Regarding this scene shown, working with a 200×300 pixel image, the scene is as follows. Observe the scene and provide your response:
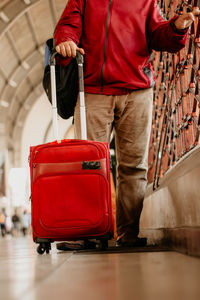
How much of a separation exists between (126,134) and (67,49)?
0.58 metres

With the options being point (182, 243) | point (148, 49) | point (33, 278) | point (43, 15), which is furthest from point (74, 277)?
point (43, 15)

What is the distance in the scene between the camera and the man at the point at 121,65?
241 centimetres

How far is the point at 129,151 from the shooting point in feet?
8.30

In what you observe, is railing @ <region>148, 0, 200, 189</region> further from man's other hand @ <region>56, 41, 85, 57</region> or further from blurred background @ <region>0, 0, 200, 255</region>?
man's other hand @ <region>56, 41, 85, 57</region>

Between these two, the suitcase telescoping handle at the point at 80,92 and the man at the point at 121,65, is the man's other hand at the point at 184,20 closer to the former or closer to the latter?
the man at the point at 121,65

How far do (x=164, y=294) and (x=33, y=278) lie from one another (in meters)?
0.45

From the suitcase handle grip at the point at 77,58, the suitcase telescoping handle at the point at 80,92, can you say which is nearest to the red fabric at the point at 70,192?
the suitcase telescoping handle at the point at 80,92

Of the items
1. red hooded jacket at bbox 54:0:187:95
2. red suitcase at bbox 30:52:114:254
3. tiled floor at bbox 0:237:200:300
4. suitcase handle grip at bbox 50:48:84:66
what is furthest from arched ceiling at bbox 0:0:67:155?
tiled floor at bbox 0:237:200:300

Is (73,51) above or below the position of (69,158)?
above

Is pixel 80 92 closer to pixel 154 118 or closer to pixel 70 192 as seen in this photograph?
pixel 70 192

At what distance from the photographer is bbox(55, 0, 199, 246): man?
2.41 metres

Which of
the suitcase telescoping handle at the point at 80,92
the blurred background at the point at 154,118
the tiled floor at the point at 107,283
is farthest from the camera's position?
the suitcase telescoping handle at the point at 80,92

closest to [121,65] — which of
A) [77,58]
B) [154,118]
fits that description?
[77,58]

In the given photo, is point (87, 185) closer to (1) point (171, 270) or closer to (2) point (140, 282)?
(1) point (171, 270)
